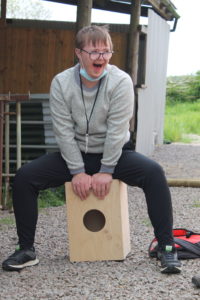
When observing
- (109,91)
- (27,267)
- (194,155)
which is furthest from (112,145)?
(194,155)

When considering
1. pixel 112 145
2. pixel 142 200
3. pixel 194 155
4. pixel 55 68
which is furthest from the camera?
pixel 194 155

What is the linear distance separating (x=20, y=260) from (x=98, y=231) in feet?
1.93

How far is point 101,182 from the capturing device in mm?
4414

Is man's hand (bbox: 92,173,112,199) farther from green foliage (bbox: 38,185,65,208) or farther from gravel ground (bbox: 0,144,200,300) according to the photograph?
green foliage (bbox: 38,185,65,208)

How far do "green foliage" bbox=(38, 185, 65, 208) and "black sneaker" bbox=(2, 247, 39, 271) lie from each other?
8.93 ft

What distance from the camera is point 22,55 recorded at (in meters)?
8.87

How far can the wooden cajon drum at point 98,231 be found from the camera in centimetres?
456

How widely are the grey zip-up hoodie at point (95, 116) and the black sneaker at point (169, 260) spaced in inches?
25.1

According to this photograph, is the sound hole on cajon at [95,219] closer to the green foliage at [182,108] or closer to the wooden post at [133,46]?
the wooden post at [133,46]

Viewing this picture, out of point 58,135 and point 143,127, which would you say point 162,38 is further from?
point 58,135

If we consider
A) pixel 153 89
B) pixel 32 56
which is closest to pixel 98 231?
pixel 32 56

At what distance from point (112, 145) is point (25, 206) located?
27.7 inches

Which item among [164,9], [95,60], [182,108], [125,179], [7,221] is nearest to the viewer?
[95,60]

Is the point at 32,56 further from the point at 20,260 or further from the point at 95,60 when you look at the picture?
the point at 20,260
